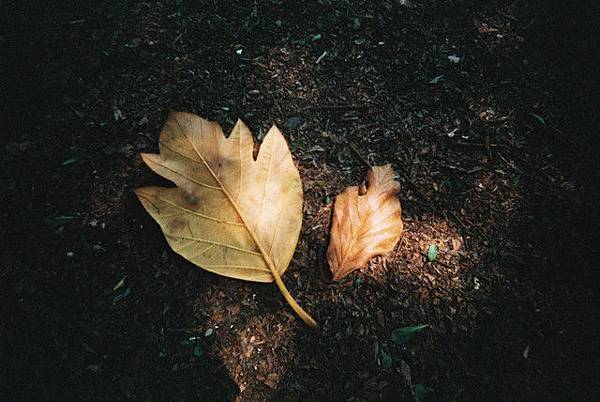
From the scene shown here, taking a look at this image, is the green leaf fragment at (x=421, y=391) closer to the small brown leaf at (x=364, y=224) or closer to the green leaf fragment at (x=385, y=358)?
the green leaf fragment at (x=385, y=358)

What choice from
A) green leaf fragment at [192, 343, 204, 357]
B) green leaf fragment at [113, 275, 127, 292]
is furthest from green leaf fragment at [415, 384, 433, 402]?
green leaf fragment at [113, 275, 127, 292]

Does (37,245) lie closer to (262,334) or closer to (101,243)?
(101,243)

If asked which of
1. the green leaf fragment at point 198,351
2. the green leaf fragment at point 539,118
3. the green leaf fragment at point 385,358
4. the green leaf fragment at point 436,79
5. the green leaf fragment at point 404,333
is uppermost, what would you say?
the green leaf fragment at point 436,79

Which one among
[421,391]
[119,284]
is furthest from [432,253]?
[119,284]

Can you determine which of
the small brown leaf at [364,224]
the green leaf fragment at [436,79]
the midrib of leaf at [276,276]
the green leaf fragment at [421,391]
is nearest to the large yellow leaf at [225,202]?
the midrib of leaf at [276,276]

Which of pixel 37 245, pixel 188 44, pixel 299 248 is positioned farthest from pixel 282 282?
pixel 188 44

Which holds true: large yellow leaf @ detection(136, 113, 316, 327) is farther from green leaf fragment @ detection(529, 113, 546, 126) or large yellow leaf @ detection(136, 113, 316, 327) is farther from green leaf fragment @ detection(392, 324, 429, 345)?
green leaf fragment @ detection(529, 113, 546, 126)

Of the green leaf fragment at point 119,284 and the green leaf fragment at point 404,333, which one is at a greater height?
the green leaf fragment at point 404,333
